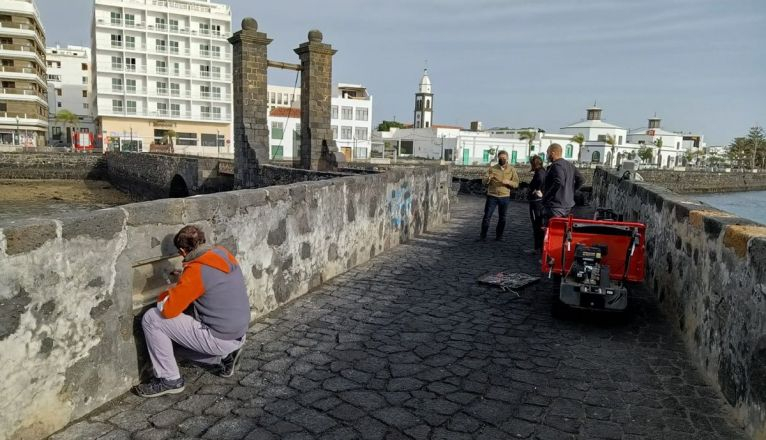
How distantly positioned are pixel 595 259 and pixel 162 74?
208 ft

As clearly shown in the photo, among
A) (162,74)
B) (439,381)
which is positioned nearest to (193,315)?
(439,381)

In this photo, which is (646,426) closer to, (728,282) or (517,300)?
(728,282)

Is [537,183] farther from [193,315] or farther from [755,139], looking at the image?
[755,139]

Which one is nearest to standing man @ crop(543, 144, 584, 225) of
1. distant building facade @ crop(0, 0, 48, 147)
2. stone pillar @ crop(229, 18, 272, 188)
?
stone pillar @ crop(229, 18, 272, 188)

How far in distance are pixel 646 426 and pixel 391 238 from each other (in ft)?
18.8

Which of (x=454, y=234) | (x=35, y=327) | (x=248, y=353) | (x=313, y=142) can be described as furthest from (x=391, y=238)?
(x=313, y=142)

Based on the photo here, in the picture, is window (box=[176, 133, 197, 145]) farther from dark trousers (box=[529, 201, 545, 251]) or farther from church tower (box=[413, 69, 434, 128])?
dark trousers (box=[529, 201, 545, 251])

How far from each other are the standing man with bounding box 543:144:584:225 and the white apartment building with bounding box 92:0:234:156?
53.7m

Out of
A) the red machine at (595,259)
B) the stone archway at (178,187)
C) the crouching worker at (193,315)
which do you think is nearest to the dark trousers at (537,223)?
the red machine at (595,259)

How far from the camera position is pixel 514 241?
9.69m

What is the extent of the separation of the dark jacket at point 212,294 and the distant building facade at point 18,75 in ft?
202

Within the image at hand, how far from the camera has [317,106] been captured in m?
17.1

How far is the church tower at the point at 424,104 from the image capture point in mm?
91812

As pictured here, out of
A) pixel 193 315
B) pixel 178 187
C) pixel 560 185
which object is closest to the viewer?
pixel 193 315
